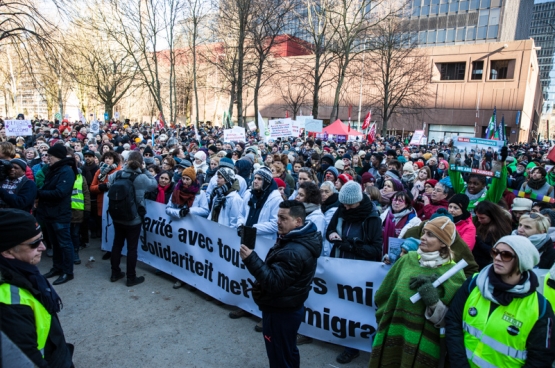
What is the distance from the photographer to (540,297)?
7.61ft

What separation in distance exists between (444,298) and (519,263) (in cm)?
56

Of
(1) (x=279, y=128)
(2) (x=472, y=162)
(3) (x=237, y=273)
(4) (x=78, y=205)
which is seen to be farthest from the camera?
(1) (x=279, y=128)

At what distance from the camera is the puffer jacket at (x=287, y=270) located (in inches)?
104

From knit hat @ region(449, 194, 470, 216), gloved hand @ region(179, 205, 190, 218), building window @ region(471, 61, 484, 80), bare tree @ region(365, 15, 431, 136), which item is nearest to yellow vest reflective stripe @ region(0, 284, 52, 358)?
gloved hand @ region(179, 205, 190, 218)

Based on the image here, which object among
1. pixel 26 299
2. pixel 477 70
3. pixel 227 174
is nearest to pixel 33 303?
pixel 26 299

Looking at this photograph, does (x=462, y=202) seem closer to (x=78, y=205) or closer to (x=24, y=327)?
(x=24, y=327)

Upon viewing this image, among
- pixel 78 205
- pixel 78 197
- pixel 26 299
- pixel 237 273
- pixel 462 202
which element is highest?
pixel 462 202

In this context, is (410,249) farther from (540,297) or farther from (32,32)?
(32,32)

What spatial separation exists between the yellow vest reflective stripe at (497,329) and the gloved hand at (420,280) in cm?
26

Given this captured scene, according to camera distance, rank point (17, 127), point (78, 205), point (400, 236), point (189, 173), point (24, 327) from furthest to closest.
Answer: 1. point (17, 127)
2. point (78, 205)
3. point (189, 173)
4. point (400, 236)
5. point (24, 327)

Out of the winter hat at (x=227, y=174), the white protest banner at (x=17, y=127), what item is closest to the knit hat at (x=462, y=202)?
the winter hat at (x=227, y=174)

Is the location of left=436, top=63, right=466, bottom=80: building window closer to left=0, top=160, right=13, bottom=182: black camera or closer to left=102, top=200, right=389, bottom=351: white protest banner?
left=102, top=200, right=389, bottom=351: white protest banner

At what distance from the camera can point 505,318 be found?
2.31 m

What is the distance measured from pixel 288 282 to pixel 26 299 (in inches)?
62.6
